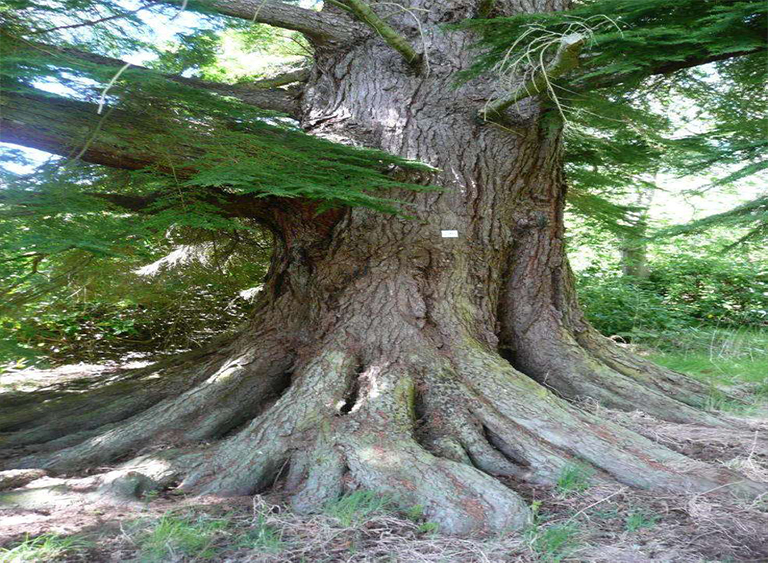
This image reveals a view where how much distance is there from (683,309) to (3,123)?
35.0ft

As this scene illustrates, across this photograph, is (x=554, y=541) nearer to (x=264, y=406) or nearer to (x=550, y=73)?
(x=264, y=406)

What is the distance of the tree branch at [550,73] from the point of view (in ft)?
11.8

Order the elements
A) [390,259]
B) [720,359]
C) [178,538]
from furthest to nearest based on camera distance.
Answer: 1. [720,359]
2. [390,259]
3. [178,538]

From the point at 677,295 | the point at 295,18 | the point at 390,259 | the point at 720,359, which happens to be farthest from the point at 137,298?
the point at 677,295

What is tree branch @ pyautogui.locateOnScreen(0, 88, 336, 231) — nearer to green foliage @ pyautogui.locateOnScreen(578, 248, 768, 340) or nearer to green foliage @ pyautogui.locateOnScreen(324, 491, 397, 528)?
green foliage @ pyautogui.locateOnScreen(324, 491, 397, 528)

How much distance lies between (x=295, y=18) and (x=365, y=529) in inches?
160

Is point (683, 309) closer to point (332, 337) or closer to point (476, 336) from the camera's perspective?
point (476, 336)

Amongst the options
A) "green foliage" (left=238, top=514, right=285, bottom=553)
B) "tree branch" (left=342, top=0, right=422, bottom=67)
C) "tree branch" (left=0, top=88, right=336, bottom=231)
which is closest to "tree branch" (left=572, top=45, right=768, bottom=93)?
"tree branch" (left=342, top=0, right=422, bottom=67)

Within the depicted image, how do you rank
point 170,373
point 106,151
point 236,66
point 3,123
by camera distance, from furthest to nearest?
point 236,66 < point 170,373 < point 106,151 < point 3,123

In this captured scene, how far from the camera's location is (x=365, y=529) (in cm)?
293

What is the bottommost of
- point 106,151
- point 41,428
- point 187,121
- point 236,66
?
point 41,428

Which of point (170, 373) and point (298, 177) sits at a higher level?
point (298, 177)

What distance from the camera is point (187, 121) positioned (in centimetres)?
376

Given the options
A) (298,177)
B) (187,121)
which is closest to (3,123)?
(187,121)
